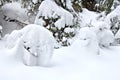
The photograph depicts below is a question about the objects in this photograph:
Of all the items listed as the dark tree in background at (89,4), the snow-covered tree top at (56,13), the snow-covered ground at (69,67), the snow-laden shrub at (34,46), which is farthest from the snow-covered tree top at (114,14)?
the snow-laden shrub at (34,46)

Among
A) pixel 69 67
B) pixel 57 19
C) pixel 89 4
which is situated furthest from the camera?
pixel 89 4

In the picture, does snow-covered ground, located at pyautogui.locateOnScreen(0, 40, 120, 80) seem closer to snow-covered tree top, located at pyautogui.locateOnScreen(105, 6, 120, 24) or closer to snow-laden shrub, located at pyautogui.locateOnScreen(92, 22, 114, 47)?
snow-laden shrub, located at pyautogui.locateOnScreen(92, 22, 114, 47)

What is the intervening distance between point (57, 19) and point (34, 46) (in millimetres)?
3459

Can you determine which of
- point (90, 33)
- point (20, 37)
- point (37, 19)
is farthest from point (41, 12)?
point (20, 37)

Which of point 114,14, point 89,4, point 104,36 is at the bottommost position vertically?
point 104,36

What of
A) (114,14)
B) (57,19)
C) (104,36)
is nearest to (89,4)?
(114,14)

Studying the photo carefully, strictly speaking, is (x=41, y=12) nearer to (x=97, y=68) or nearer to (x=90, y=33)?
(x=90, y=33)

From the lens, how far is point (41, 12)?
25.4ft

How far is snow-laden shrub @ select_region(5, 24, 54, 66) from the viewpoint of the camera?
174 inches

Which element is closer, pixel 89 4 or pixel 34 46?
pixel 34 46

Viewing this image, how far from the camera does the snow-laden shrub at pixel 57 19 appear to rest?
755cm

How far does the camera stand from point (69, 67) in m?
4.57

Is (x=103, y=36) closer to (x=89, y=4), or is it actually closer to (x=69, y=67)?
(x=69, y=67)

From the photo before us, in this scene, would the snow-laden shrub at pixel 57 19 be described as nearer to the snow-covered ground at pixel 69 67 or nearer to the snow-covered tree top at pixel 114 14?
the snow-covered tree top at pixel 114 14
